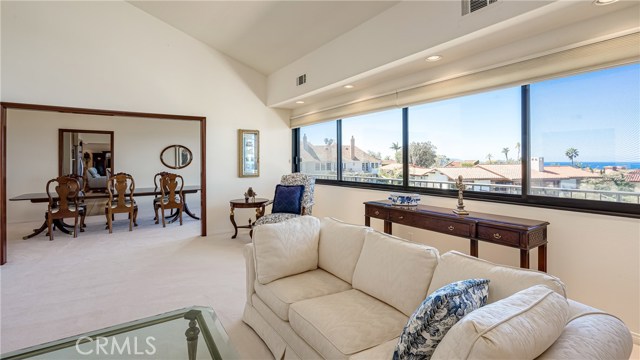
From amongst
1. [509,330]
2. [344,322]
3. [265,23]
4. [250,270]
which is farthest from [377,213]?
[265,23]

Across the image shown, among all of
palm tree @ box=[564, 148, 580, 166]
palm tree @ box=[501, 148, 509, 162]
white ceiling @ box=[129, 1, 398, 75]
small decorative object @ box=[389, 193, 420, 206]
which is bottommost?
small decorative object @ box=[389, 193, 420, 206]

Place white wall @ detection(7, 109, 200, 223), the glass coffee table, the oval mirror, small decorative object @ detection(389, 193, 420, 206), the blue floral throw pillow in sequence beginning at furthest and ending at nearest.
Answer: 1. the oval mirror
2. white wall @ detection(7, 109, 200, 223)
3. small decorative object @ detection(389, 193, 420, 206)
4. the glass coffee table
5. the blue floral throw pillow

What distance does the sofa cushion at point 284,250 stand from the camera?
7.29 feet

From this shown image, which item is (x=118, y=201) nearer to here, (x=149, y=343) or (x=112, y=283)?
(x=112, y=283)

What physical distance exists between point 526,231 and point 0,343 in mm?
3892

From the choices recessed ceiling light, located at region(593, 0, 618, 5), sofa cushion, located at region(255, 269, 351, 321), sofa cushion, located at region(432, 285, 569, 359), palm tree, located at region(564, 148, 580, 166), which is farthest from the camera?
palm tree, located at region(564, 148, 580, 166)

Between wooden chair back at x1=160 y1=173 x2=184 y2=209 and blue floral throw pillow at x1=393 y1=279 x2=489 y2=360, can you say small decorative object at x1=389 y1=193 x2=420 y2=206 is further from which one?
wooden chair back at x1=160 y1=173 x2=184 y2=209

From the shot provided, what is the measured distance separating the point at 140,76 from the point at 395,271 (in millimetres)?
4895

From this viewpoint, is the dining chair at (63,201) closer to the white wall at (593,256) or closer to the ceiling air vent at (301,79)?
the ceiling air vent at (301,79)

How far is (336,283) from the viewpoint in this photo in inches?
84.9

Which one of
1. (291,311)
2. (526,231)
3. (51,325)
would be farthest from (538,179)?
(51,325)

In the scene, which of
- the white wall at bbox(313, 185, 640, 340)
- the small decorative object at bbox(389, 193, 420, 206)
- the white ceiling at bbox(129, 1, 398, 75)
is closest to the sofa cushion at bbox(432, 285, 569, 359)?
the white wall at bbox(313, 185, 640, 340)

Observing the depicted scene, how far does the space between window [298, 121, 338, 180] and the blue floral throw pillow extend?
4382 mm

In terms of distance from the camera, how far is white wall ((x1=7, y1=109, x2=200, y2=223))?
6.58 metres
